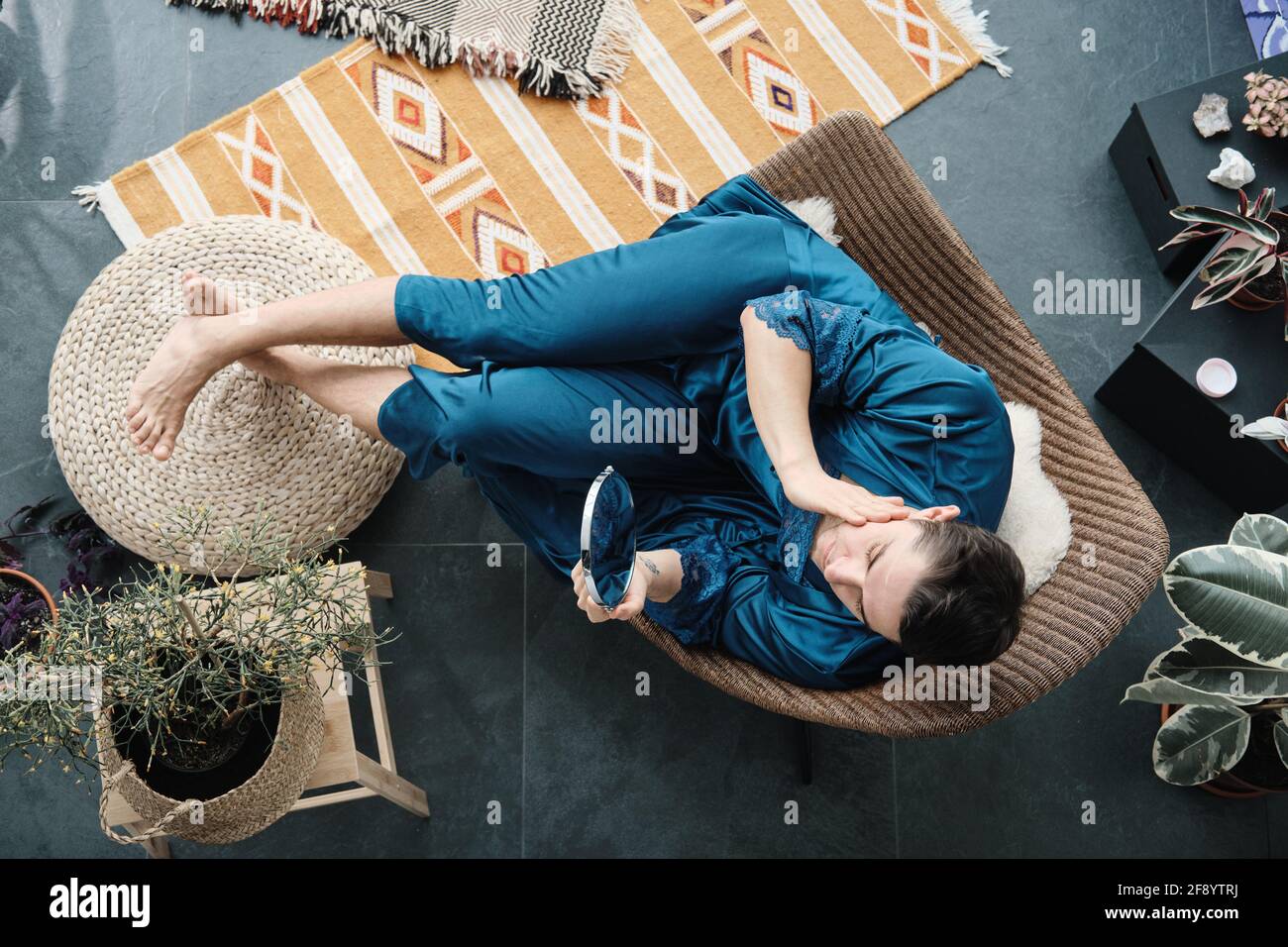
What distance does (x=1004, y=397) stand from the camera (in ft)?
5.62

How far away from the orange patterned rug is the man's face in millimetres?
1034

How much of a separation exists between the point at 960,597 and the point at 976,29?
5.03ft

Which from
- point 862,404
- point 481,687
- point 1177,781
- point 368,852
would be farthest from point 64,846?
point 1177,781

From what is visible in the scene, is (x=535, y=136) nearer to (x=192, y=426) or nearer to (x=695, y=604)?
(x=192, y=426)

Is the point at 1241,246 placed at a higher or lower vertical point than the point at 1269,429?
higher

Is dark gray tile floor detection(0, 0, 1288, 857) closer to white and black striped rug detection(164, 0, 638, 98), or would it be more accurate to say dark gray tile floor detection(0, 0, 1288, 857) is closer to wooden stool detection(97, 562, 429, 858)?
white and black striped rug detection(164, 0, 638, 98)

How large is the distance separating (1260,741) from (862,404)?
102 cm

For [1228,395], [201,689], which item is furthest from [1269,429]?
[201,689]

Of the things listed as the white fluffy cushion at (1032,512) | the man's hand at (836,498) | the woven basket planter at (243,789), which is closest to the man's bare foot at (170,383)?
the woven basket planter at (243,789)

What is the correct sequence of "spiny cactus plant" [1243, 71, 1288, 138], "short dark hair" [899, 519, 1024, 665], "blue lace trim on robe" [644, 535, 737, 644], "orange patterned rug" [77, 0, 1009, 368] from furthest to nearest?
"orange patterned rug" [77, 0, 1009, 368] < "spiny cactus plant" [1243, 71, 1288, 138] < "blue lace trim on robe" [644, 535, 737, 644] < "short dark hair" [899, 519, 1024, 665]

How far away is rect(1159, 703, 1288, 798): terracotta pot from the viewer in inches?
71.9

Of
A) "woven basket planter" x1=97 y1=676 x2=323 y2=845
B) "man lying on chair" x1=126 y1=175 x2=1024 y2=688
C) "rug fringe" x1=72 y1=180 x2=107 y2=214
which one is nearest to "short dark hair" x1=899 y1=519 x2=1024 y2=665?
"man lying on chair" x1=126 y1=175 x2=1024 y2=688

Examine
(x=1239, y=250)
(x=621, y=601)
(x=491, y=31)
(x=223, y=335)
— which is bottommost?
(x=621, y=601)

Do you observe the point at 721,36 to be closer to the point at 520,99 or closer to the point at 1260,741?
the point at 520,99
